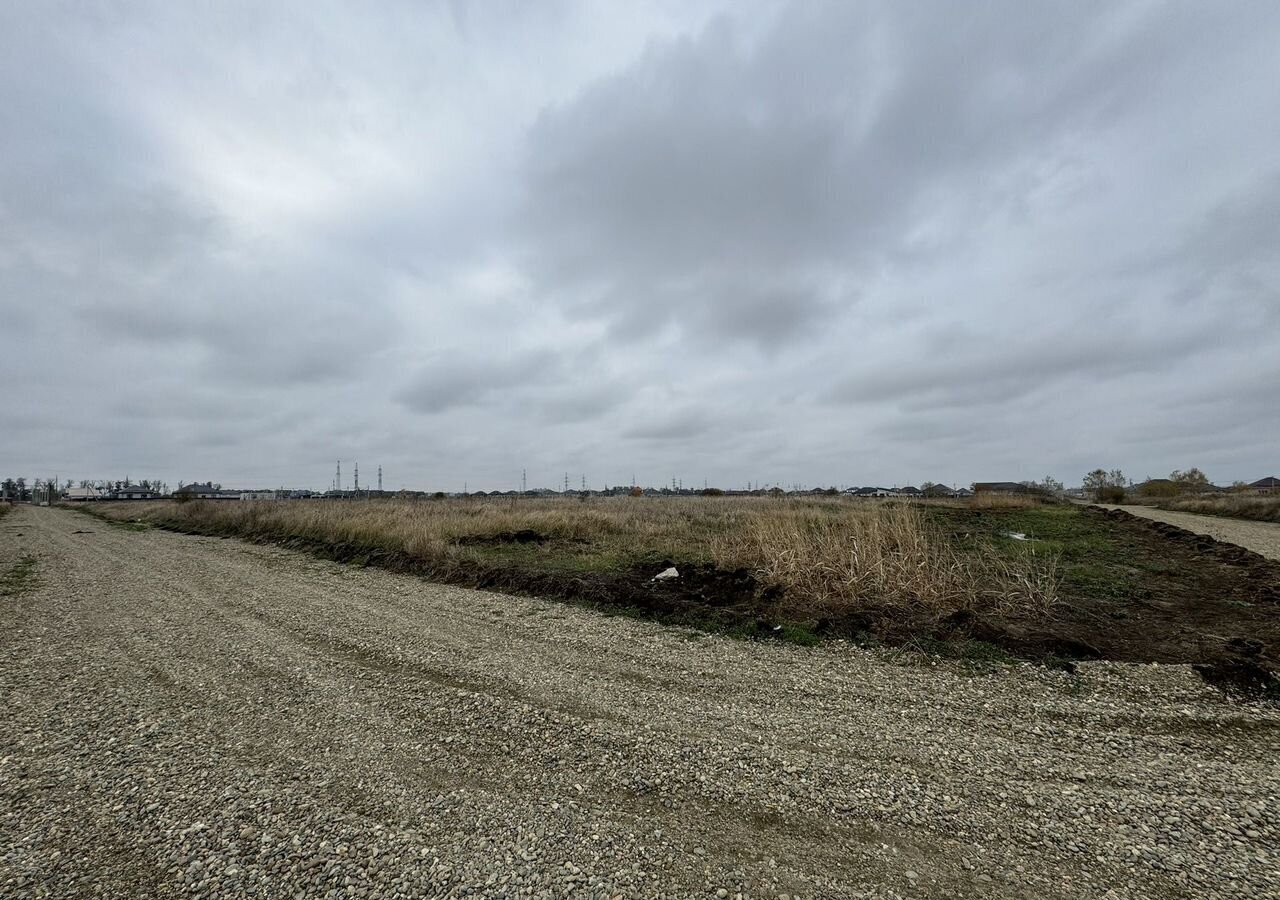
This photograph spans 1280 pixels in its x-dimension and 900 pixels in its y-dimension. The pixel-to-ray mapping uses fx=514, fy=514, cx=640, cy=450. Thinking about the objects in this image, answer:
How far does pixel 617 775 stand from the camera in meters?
4.17

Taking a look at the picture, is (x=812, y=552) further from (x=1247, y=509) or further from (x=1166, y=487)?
(x=1166, y=487)

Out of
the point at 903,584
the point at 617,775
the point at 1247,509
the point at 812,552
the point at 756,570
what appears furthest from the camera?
the point at 1247,509

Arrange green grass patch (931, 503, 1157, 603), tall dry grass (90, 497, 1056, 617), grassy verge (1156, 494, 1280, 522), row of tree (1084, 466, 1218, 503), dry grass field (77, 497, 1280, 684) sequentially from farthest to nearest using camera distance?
row of tree (1084, 466, 1218, 503) < grassy verge (1156, 494, 1280, 522) < green grass patch (931, 503, 1157, 603) < tall dry grass (90, 497, 1056, 617) < dry grass field (77, 497, 1280, 684)

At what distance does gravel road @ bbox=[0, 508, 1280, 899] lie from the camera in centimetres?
311

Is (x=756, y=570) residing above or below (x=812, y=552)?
below

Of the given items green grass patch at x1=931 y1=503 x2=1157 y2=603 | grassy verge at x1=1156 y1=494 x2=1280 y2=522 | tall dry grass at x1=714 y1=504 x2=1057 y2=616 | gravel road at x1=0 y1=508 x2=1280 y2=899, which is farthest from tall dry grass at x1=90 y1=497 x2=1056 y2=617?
grassy verge at x1=1156 y1=494 x2=1280 y2=522

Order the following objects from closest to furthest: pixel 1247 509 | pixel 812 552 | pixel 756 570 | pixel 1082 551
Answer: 1. pixel 812 552
2. pixel 756 570
3. pixel 1082 551
4. pixel 1247 509

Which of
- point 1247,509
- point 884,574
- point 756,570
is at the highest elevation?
point 884,574

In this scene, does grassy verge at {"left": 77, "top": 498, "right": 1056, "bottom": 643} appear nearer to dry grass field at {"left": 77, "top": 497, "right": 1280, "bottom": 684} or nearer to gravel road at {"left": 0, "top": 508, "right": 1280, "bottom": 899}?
dry grass field at {"left": 77, "top": 497, "right": 1280, "bottom": 684}

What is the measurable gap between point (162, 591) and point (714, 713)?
13.5 meters

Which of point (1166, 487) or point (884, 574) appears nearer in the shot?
point (884, 574)

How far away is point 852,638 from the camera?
25.7 ft

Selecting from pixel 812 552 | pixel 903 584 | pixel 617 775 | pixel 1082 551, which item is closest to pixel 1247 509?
pixel 1082 551

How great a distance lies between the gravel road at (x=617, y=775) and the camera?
311 centimetres
